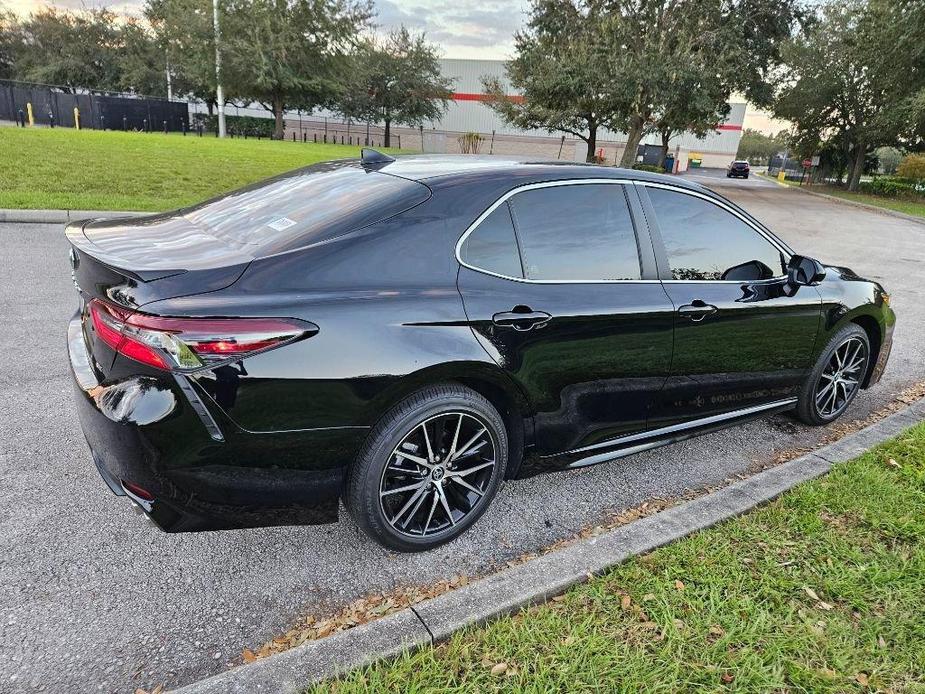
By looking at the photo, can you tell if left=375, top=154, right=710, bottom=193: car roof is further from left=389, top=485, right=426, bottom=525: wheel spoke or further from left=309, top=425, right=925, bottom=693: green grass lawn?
left=309, top=425, right=925, bottom=693: green grass lawn

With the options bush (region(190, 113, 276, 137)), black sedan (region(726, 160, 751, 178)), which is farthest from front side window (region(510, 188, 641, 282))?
black sedan (region(726, 160, 751, 178))

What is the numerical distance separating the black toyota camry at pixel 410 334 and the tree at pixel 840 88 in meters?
35.7

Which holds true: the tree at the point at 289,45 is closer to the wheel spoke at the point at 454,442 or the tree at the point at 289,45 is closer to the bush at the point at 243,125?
the bush at the point at 243,125

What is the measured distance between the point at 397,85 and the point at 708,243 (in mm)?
49066

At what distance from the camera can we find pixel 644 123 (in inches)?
985

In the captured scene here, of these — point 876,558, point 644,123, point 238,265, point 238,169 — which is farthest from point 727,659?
point 644,123

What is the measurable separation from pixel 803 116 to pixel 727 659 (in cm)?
4653

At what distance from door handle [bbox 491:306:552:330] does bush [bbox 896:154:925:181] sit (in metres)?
47.4

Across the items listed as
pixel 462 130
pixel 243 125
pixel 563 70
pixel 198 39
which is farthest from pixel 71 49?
pixel 563 70

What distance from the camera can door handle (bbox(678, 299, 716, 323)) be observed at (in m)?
3.10

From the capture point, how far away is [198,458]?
2090 millimetres

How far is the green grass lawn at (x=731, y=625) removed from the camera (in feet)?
6.61

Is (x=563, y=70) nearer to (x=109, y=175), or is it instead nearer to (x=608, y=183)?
(x=109, y=175)

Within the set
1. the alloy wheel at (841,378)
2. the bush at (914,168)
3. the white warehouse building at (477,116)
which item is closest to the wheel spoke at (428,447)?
the alloy wheel at (841,378)
